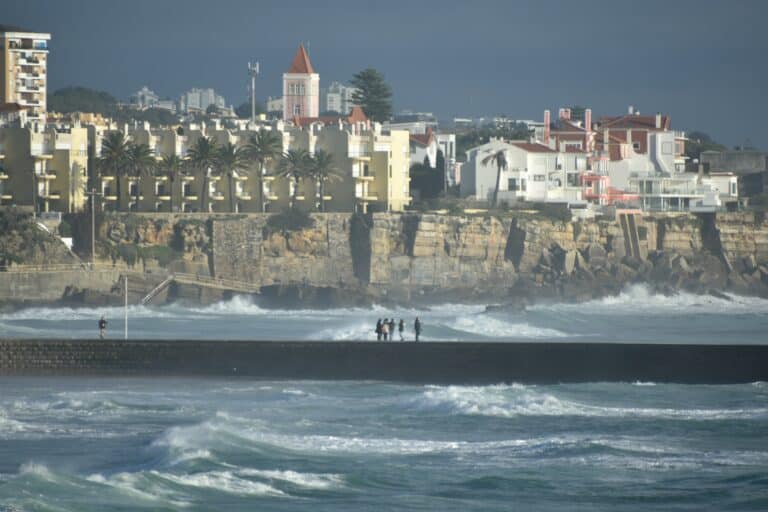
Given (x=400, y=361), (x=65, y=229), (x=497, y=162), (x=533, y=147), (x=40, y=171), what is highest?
(x=533, y=147)

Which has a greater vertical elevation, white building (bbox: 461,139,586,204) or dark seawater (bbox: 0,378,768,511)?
white building (bbox: 461,139,586,204)

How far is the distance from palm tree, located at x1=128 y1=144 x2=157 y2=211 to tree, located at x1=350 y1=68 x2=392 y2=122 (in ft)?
112

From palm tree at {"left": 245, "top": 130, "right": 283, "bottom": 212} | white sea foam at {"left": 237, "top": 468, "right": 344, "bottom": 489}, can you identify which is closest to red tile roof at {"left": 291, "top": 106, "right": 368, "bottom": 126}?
palm tree at {"left": 245, "top": 130, "right": 283, "bottom": 212}

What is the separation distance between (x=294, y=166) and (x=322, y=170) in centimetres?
131

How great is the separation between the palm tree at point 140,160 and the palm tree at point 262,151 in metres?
4.80

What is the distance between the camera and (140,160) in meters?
87.6

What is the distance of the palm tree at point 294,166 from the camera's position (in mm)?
89475

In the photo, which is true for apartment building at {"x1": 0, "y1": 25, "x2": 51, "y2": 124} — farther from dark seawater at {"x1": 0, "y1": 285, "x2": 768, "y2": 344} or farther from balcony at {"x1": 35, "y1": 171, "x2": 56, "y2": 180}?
dark seawater at {"x1": 0, "y1": 285, "x2": 768, "y2": 344}

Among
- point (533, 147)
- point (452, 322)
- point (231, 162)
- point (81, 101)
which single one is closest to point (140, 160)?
point (231, 162)

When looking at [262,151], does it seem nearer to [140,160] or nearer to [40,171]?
[140,160]

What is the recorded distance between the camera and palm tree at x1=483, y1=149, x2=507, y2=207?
318ft

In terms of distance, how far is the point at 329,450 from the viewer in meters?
34.0

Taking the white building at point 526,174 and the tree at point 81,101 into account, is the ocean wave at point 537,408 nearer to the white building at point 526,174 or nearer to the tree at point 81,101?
the white building at point 526,174

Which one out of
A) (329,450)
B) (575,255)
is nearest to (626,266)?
(575,255)
